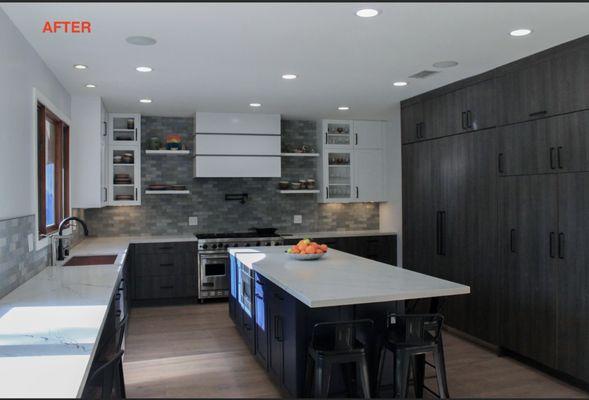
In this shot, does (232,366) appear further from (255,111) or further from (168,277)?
(255,111)

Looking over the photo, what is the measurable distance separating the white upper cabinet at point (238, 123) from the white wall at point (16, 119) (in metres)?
2.72

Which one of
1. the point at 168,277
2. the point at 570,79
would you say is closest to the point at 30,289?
the point at 168,277

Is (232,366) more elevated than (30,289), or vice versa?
(30,289)

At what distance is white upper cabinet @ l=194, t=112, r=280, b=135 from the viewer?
21.2 ft

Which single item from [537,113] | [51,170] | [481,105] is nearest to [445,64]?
[481,105]

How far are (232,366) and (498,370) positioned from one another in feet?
7.17

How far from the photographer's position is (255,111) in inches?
254

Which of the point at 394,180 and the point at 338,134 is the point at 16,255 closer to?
the point at 338,134

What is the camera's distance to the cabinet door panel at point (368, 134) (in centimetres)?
716

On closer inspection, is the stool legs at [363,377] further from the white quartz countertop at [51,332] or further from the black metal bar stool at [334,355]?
the white quartz countertop at [51,332]

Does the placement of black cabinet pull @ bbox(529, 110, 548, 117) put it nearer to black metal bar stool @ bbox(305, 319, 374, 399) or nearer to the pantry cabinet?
black metal bar stool @ bbox(305, 319, 374, 399)

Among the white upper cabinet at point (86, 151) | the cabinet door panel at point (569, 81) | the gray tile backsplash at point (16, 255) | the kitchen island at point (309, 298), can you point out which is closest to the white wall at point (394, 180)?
the kitchen island at point (309, 298)

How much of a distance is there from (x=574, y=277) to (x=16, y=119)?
403 centimetres

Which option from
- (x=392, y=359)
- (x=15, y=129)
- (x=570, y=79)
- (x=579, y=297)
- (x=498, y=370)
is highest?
(x=570, y=79)
